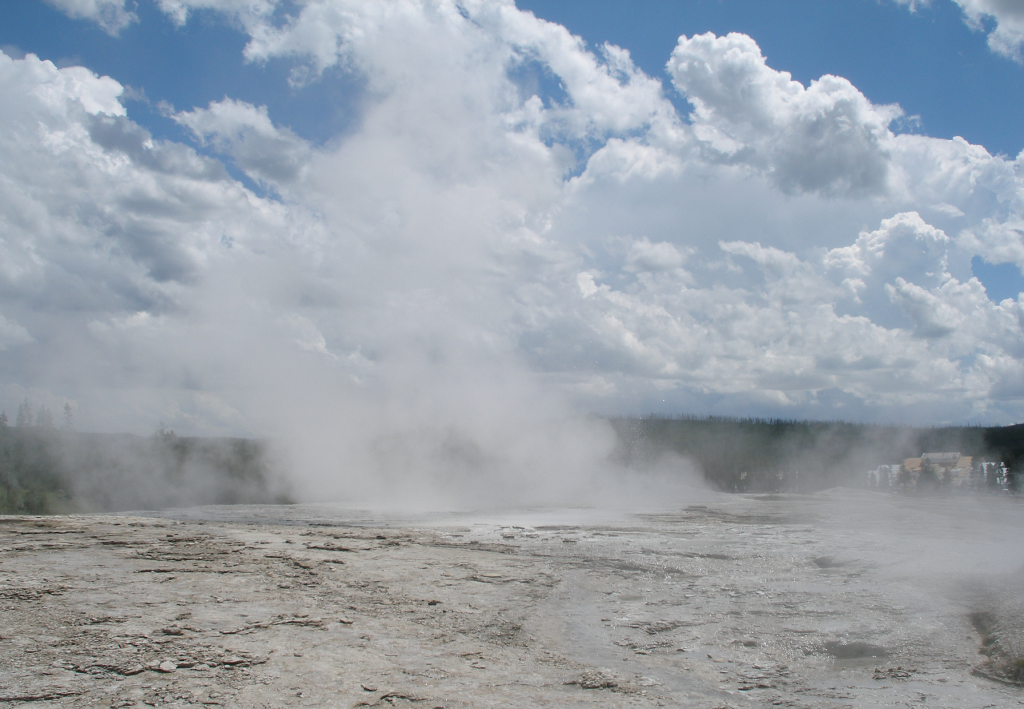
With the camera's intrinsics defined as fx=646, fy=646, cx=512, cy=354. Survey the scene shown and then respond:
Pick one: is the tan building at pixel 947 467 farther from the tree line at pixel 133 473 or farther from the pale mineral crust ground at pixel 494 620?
the tree line at pixel 133 473

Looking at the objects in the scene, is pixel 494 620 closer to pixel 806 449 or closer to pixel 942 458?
pixel 942 458

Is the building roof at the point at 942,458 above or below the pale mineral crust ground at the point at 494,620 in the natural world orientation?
above

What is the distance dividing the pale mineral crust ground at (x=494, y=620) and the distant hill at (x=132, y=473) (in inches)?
510

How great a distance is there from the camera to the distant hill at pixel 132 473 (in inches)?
995

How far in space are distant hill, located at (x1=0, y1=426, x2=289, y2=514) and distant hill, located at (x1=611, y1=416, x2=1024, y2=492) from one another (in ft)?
57.0

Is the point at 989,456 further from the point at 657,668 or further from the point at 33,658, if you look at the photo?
the point at 33,658

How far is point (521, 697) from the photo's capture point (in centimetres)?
492

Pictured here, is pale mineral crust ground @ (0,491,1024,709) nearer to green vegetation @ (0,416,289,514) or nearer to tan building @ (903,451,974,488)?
green vegetation @ (0,416,289,514)

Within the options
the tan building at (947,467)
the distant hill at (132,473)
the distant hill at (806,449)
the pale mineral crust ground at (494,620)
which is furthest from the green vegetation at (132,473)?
the tan building at (947,467)

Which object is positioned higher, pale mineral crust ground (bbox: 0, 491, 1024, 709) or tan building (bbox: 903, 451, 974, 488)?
tan building (bbox: 903, 451, 974, 488)

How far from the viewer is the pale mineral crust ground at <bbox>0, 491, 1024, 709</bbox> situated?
200 inches

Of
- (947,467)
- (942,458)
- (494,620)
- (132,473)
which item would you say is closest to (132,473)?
(132,473)

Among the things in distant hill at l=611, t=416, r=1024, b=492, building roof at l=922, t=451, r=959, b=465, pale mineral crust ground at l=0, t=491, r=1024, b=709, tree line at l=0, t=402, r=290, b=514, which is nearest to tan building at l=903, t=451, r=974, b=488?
building roof at l=922, t=451, r=959, b=465

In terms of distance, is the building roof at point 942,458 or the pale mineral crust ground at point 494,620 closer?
the pale mineral crust ground at point 494,620
